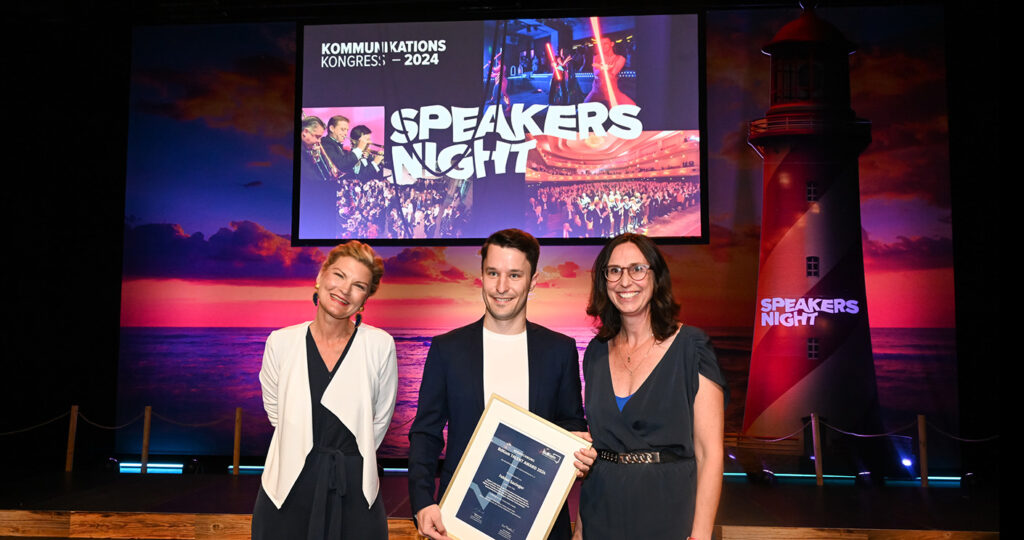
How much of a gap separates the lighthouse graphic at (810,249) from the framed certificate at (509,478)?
4848mm

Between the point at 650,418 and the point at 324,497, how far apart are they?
1123 millimetres

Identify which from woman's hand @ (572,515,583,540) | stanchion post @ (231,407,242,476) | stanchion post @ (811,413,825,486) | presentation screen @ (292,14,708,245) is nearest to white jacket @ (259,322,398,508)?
woman's hand @ (572,515,583,540)

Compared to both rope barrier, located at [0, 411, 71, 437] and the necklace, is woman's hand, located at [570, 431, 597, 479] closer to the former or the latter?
the necklace

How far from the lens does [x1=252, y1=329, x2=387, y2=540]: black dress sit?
227cm

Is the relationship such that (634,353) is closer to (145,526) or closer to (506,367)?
(506,367)

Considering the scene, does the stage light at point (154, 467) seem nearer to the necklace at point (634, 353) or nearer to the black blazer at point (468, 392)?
the black blazer at point (468, 392)

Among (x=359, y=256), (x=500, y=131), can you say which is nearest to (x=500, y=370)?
(x=359, y=256)

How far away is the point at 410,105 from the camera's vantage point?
6426 mm

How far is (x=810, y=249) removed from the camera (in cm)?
643

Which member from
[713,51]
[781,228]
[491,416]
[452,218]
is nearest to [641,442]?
[491,416]

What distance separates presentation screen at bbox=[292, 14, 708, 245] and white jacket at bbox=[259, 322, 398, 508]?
3773 mm

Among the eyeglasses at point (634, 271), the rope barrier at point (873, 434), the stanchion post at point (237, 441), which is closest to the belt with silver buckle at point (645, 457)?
the eyeglasses at point (634, 271)

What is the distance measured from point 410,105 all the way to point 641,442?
5095 mm

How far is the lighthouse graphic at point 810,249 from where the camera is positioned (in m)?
6.27
